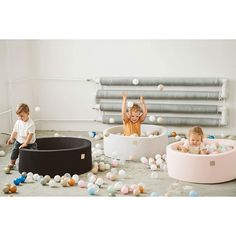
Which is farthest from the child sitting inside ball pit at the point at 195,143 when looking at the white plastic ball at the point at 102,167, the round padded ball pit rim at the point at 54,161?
the round padded ball pit rim at the point at 54,161

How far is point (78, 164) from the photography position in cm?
408

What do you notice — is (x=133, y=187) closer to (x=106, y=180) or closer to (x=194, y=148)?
(x=106, y=180)

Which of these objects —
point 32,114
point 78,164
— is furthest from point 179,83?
point 78,164

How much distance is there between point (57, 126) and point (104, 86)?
75 centimetres

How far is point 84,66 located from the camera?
6.07 m

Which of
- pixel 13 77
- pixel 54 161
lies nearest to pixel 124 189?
pixel 54 161

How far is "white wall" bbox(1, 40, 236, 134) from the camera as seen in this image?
5.92m

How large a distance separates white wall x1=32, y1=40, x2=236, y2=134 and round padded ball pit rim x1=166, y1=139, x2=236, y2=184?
219 cm

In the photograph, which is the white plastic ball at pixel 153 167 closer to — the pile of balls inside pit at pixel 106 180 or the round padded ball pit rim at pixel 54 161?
the pile of balls inside pit at pixel 106 180

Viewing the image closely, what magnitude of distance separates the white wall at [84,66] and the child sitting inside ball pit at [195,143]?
2000 millimetres

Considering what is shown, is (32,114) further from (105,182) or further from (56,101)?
(105,182)

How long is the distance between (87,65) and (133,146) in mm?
1783

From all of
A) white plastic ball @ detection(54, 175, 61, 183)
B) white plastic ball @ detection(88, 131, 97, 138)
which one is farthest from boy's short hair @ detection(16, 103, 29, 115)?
white plastic ball @ detection(88, 131, 97, 138)

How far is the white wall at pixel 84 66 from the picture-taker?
5918mm
